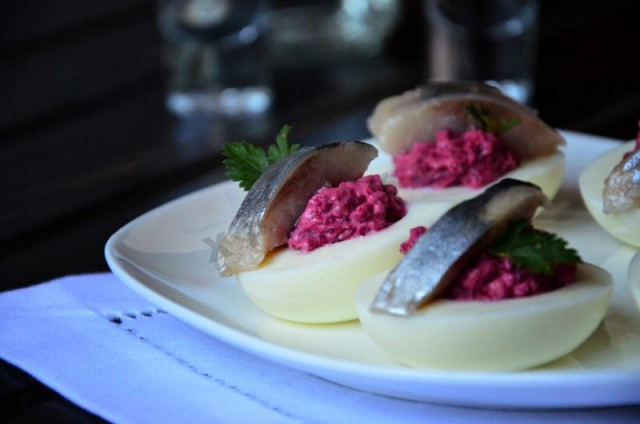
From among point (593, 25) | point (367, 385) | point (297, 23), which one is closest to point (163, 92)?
point (297, 23)

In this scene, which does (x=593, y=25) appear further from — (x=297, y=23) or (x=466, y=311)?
(x=466, y=311)

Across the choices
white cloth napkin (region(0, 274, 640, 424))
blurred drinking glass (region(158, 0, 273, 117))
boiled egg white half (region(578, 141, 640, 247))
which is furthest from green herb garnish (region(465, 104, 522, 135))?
blurred drinking glass (region(158, 0, 273, 117))

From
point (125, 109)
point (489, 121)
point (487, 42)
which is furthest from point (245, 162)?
point (487, 42)

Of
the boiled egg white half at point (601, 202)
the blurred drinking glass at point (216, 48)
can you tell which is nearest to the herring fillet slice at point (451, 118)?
the boiled egg white half at point (601, 202)

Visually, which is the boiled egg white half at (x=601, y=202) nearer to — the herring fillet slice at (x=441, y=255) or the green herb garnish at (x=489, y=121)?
the green herb garnish at (x=489, y=121)

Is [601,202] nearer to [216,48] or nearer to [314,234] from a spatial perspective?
[314,234]
